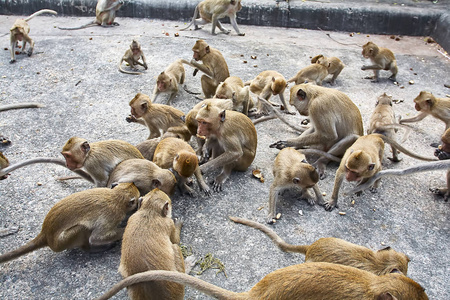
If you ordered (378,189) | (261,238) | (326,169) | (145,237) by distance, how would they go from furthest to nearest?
(326,169)
(378,189)
(261,238)
(145,237)

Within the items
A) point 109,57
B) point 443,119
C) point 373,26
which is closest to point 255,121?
point 443,119

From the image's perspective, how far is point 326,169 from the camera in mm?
5430

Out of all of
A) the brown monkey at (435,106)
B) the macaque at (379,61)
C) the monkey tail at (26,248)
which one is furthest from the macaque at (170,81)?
the brown monkey at (435,106)

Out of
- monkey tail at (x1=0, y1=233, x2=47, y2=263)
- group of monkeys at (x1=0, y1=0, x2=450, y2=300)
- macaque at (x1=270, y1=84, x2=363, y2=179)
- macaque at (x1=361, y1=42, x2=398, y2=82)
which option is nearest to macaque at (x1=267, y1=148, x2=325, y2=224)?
group of monkeys at (x1=0, y1=0, x2=450, y2=300)

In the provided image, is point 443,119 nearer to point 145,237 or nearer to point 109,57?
point 145,237

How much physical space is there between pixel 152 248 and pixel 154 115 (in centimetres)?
281

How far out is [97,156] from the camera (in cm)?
445

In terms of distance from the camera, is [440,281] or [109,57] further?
[109,57]

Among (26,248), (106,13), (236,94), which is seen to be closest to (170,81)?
(236,94)

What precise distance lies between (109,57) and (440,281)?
26.5 feet

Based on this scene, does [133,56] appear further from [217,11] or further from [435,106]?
[435,106]

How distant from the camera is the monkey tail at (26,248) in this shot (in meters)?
3.51

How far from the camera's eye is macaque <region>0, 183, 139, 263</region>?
3.58 meters

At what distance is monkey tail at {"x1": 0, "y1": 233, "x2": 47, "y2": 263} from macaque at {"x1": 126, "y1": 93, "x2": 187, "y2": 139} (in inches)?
98.9
